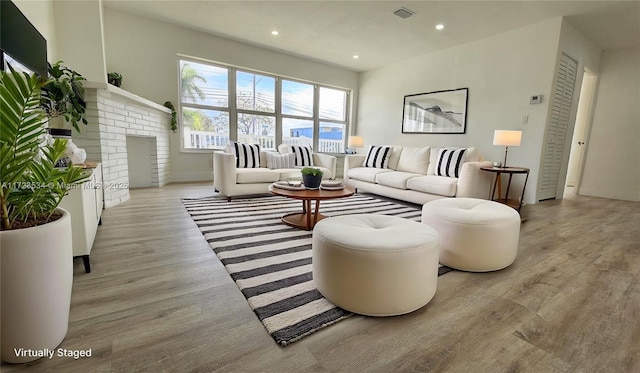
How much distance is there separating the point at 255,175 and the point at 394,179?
186 cm

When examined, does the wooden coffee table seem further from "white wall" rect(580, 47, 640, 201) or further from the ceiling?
"white wall" rect(580, 47, 640, 201)

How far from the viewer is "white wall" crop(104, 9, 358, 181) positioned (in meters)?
4.10

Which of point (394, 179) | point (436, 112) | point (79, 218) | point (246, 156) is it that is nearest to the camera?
point (79, 218)

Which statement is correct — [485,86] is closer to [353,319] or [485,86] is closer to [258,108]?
[258,108]

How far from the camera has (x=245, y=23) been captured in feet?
13.6

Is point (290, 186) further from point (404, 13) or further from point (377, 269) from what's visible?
point (404, 13)

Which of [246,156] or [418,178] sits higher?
[246,156]

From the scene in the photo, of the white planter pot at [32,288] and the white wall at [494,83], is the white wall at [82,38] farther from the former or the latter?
the white wall at [494,83]

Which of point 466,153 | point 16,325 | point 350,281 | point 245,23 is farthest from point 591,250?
point 245,23

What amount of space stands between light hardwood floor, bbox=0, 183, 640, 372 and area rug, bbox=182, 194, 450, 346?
0.06 meters

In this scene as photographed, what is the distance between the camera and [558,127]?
158 inches

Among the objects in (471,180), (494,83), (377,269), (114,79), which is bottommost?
(377,269)

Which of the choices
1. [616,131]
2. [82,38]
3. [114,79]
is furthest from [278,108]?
[616,131]

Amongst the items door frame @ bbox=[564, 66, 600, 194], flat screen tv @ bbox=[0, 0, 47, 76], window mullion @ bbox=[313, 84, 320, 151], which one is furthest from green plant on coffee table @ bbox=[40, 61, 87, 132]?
door frame @ bbox=[564, 66, 600, 194]
